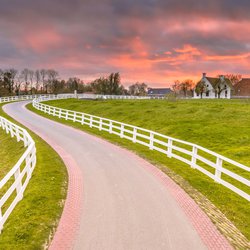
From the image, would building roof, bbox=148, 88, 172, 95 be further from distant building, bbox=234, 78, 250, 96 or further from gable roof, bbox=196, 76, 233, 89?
distant building, bbox=234, 78, 250, 96

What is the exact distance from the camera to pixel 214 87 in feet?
268

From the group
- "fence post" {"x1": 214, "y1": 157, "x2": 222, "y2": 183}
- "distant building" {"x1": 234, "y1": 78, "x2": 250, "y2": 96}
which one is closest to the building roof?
"distant building" {"x1": 234, "y1": 78, "x2": 250, "y2": 96}

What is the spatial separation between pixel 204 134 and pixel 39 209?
1775cm

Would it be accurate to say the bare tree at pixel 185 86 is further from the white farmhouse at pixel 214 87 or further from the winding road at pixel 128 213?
the winding road at pixel 128 213

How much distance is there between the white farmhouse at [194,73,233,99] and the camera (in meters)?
80.0

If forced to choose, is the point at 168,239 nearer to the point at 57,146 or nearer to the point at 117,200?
the point at 117,200

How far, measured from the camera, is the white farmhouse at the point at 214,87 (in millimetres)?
80000

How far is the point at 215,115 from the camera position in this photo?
3225cm

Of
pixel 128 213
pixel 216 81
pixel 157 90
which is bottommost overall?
pixel 128 213

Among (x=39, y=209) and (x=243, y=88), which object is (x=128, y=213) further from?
(x=243, y=88)

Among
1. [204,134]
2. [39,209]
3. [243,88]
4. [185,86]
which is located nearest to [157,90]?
[185,86]

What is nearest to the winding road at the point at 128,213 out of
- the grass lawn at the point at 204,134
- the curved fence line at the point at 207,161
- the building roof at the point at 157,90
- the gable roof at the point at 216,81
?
the grass lawn at the point at 204,134

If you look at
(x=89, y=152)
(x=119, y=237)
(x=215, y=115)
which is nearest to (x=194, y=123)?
(x=215, y=115)

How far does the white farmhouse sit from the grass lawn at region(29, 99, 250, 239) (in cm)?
4251
